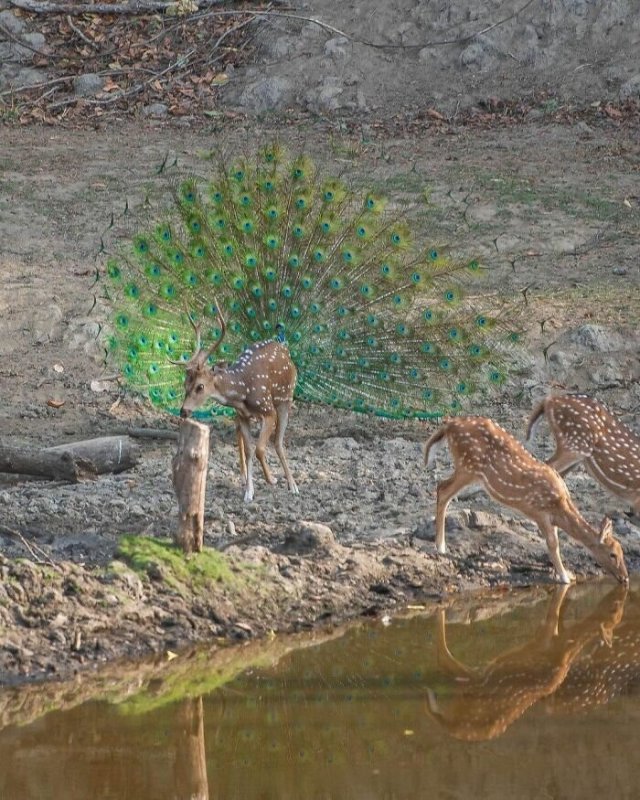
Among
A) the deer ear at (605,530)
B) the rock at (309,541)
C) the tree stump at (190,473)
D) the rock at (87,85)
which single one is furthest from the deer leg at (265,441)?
the rock at (87,85)

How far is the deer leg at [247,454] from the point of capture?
1170 cm

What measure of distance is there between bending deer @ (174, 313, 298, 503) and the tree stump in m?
1.98

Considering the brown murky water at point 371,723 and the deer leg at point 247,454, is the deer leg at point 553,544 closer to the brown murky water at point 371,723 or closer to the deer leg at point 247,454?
the brown murky water at point 371,723

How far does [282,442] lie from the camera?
12.2 m

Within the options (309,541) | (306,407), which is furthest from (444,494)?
(306,407)

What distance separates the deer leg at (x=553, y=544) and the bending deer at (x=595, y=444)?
36.5 inches

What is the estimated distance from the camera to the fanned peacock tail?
1321 cm

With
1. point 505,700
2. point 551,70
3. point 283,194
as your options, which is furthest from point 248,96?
point 505,700

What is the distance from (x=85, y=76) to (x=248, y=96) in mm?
2413

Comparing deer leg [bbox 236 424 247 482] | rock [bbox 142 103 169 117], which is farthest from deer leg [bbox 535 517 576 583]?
rock [bbox 142 103 169 117]

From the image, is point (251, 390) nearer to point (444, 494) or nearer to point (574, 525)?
point (444, 494)

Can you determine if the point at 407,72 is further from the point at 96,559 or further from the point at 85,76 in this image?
the point at 96,559

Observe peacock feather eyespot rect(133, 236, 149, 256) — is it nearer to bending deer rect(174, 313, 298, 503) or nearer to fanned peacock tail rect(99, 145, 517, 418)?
→ fanned peacock tail rect(99, 145, 517, 418)

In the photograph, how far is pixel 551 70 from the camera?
21.0m
